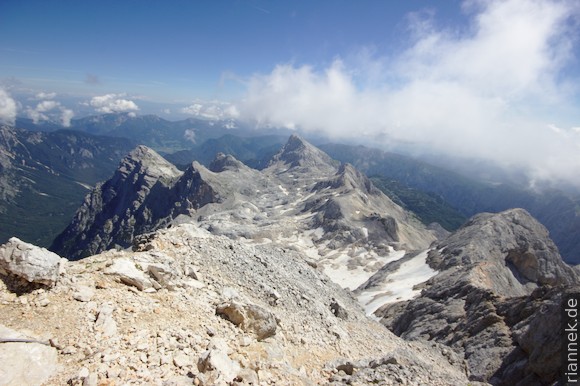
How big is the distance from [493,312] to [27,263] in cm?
5752

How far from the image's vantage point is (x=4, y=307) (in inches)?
626

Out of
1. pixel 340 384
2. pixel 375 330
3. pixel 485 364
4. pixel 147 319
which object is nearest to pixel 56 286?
pixel 147 319

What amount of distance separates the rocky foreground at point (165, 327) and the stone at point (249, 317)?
0.20ft

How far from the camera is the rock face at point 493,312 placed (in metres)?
38.6

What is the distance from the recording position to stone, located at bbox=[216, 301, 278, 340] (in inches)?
847

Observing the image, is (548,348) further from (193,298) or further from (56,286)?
(56,286)

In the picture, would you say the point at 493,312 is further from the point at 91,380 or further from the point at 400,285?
the point at 91,380

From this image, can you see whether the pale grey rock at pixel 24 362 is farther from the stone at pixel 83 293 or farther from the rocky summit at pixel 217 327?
the stone at pixel 83 293

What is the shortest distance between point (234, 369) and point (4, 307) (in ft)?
34.9

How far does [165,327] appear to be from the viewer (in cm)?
1775

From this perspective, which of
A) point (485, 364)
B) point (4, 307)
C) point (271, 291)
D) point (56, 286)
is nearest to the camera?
point (4, 307)

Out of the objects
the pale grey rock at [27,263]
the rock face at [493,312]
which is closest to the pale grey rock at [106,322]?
the pale grey rock at [27,263]

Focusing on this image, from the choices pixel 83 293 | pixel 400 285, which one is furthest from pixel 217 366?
pixel 400 285

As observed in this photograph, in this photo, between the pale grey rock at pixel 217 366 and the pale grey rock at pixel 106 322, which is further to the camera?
the pale grey rock at pixel 106 322
